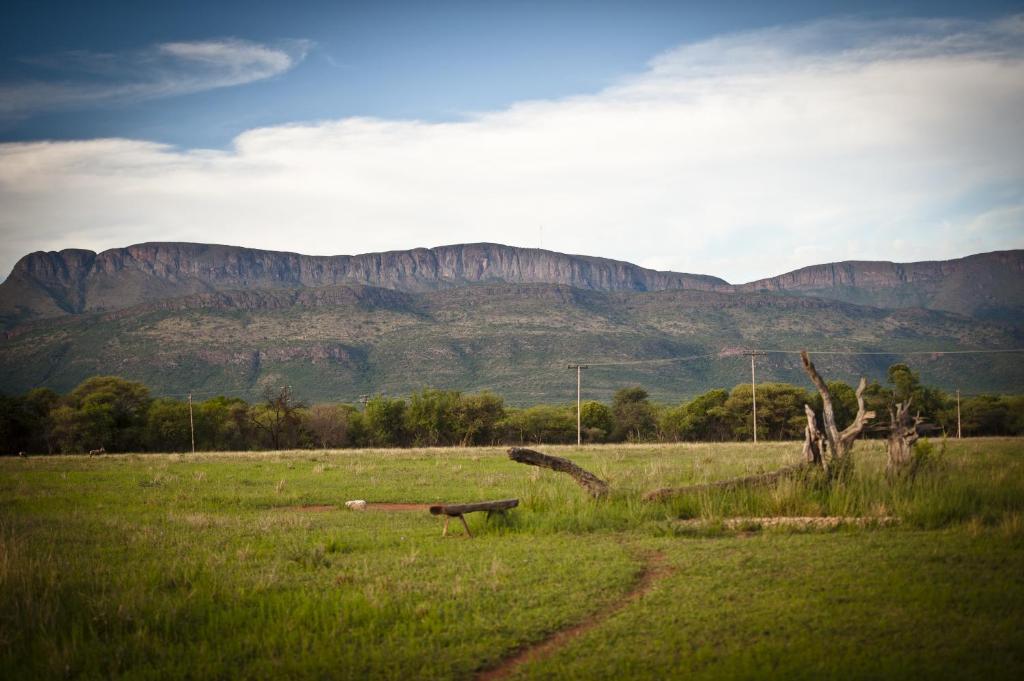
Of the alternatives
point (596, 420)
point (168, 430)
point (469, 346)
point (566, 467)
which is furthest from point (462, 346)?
point (566, 467)

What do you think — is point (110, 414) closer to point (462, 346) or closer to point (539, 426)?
point (539, 426)

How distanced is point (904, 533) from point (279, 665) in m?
9.54

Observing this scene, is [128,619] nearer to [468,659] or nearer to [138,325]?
[468,659]

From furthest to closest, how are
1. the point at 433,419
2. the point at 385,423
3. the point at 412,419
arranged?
the point at 385,423 < the point at 412,419 < the point at 433,419

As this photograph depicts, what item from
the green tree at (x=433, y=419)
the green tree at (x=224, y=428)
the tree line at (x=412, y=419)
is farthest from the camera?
the green tree at (x=433, y=419)

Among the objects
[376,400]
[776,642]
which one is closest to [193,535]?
[776,642]

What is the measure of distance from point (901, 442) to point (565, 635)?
1039cm

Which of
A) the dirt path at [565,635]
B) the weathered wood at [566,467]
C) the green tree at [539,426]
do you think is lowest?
the green tree at [539,426]

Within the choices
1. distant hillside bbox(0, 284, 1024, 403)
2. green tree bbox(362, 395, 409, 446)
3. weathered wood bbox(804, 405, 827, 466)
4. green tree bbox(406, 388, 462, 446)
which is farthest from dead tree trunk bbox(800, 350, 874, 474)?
distant hillside bbox(0, 284, 1024, 403)

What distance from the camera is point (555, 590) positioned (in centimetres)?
934

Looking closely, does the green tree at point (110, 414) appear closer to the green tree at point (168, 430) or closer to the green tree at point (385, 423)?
the green tree at point (168, 430)

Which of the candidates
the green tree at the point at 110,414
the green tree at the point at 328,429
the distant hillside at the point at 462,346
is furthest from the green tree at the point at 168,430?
the distant hillside at the point at 462,346

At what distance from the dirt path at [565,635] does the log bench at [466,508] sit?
4091mm

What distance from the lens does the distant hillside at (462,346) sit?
466ft
